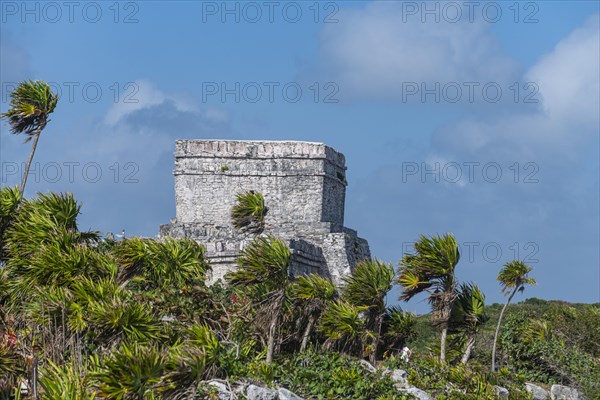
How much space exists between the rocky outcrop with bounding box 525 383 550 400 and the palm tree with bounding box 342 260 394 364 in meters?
2.76

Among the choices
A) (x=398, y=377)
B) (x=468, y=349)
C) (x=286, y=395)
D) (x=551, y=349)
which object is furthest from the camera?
(x=551, y=349)

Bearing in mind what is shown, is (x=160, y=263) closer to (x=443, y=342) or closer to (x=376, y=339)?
(x=376, y=339)

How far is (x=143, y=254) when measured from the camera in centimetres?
1931

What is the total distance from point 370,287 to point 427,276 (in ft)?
3.31

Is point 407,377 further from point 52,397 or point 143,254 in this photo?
point 52,397

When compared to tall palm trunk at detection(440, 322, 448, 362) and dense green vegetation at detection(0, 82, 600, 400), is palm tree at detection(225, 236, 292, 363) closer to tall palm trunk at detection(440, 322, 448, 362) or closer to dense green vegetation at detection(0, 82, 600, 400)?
dense green vegetation at detection(0, 82, 600, 400)

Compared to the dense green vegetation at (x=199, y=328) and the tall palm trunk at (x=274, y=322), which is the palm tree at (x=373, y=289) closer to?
the dense green vegetation at (x=199, y=328)

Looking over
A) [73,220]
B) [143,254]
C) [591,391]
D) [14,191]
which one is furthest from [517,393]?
[14,191]

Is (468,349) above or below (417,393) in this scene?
above

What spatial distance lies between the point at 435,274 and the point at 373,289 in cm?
109

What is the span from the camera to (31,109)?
76.9 ft

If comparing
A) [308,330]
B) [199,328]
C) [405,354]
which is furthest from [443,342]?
[199,328]

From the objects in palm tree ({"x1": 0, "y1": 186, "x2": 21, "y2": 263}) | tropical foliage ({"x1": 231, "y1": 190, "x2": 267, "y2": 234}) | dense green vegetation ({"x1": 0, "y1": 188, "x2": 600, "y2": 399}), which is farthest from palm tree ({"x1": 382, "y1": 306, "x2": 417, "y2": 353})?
palm tree ({"x1": 0, "y1": 186, "x2": 21, "y2": 263})

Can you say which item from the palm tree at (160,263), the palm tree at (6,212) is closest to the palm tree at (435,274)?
the palm tree at (160,263)
